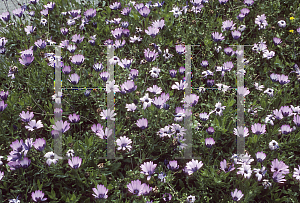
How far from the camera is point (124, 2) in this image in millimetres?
3844

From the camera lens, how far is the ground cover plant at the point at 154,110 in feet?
7.14

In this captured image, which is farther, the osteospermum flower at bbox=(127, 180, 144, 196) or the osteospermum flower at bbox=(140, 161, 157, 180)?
the osteospermum flower at bbox=(140, 161, 157, 180)

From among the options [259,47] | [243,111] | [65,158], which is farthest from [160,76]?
[65,158]

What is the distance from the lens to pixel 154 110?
2596 mm

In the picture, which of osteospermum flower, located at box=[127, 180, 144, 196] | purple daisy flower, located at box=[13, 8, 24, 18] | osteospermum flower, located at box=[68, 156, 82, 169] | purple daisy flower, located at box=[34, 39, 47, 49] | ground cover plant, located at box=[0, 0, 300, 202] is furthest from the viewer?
purple daisy flower, located at box=[13, 8, 24, 18]

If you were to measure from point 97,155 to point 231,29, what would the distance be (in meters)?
2.04

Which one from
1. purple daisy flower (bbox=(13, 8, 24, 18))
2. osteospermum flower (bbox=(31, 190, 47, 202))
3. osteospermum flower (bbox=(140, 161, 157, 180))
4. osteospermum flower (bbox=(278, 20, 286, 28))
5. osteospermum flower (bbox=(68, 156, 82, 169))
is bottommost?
osteospermum flower (bbox=(31, 190, 47, 202))

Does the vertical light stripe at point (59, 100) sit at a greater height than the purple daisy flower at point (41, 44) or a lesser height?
lesser

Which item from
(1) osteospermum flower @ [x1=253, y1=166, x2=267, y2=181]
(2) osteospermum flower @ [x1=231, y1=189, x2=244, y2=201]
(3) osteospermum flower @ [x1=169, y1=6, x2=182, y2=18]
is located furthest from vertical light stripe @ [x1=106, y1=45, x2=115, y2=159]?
(1) osteospermum flower @ [x1=253, y1=166, x2=267, y2=181]

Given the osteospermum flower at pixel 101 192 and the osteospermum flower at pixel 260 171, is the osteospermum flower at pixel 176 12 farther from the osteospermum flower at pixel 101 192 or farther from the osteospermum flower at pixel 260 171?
the osteospermum flower at pixel 101 192

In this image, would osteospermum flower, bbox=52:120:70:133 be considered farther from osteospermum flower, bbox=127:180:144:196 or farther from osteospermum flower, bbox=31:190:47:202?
osteospermum flower, bbox=127:180:144:196

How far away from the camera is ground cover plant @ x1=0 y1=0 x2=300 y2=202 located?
2176mm

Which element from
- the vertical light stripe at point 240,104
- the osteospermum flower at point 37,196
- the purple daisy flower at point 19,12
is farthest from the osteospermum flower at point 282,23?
the osteospermum flower at point 37,196

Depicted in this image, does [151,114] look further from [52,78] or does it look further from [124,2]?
[124,2]
